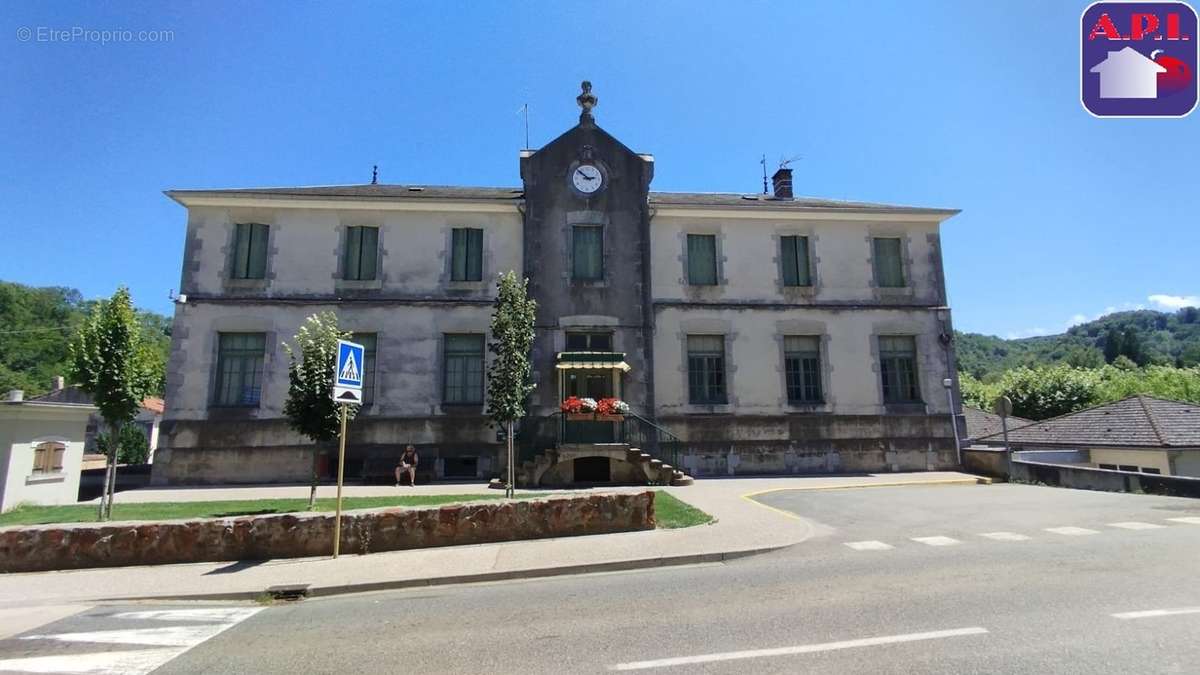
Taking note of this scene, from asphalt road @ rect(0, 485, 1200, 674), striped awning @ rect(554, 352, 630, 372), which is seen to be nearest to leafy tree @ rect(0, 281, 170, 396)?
striped awning @ rect(554, 352, 630, 372)

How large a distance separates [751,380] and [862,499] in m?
6.62

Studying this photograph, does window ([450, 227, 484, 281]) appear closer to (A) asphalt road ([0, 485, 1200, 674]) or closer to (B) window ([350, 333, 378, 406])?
(B) window ([350, 333, 378, 406])

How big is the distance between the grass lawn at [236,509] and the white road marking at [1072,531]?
550 centimetres

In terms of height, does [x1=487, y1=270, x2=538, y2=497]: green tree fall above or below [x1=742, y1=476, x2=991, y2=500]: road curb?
above

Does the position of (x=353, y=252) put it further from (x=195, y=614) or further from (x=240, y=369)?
(x=195, y=614)

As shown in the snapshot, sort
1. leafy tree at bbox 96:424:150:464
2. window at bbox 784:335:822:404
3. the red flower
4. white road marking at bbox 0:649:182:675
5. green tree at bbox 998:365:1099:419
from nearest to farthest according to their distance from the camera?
white road marking at bbox 0:649:182:675, the red flower, window at bbox 784:335:822:404, leafy tree at bbox 96:424:150:464, green tree at bbox 998:365:1099:419

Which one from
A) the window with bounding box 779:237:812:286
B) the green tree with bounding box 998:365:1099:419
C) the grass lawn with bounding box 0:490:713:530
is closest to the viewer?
the grass lawn with bounding box 0:490:713:530

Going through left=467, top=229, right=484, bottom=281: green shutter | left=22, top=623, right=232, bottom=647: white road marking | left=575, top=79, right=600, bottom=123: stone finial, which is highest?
left=575, top=79, right=600, bottom=123: stone finial

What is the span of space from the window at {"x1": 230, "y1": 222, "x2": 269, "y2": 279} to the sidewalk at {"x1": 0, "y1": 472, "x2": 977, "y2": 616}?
40.7ft

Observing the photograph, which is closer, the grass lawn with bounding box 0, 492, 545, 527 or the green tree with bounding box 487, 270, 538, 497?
the grass lawn with bounding box 0, 492, 545, 527

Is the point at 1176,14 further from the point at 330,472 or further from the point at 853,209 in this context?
the point at 330,472

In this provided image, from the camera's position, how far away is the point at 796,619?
548 centimetres

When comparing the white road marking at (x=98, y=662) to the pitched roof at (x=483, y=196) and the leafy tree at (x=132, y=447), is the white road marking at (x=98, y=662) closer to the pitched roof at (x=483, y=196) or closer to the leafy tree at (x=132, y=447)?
the pitched roof at (x=483, y=196)

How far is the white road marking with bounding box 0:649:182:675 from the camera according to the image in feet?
15.4
